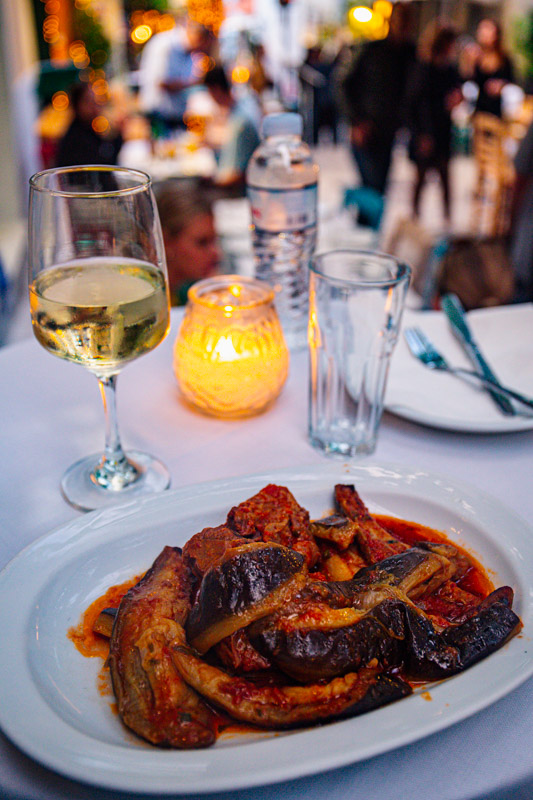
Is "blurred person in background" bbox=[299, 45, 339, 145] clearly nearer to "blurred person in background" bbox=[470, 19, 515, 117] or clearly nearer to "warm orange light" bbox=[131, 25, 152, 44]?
"warm orange light" bbox=[131, 25, 152, 44]

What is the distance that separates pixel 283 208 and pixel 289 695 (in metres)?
1.02

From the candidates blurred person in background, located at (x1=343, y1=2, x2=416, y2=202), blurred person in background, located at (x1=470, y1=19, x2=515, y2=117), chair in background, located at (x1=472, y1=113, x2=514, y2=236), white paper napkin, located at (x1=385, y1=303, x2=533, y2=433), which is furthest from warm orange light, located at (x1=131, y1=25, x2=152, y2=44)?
white paper napkin, located at (x1=385, y1=303, x2=533, y2=433)

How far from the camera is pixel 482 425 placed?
109 cm

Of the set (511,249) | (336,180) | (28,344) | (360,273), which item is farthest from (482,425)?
(336,180)

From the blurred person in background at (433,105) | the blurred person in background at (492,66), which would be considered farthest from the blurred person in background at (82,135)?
the blurred person in background at (492,66)

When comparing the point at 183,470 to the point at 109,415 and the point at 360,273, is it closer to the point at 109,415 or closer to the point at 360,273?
the point at 109,415

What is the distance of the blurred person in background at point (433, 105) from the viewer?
6547 mm

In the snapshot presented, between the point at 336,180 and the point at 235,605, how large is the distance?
29.7 ft

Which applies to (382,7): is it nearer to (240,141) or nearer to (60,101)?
(60,101)

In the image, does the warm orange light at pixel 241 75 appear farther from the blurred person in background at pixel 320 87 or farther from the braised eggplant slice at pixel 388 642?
the braised eggplant slice at pixel 388 642

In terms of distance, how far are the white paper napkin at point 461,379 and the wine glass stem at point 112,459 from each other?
17.7 inches

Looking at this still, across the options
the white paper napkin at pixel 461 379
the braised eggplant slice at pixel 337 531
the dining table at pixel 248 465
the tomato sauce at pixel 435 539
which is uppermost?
the braised eggplant slice at pixel 337 531

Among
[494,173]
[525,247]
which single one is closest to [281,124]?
[525,247]

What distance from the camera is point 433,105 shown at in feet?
22.3
